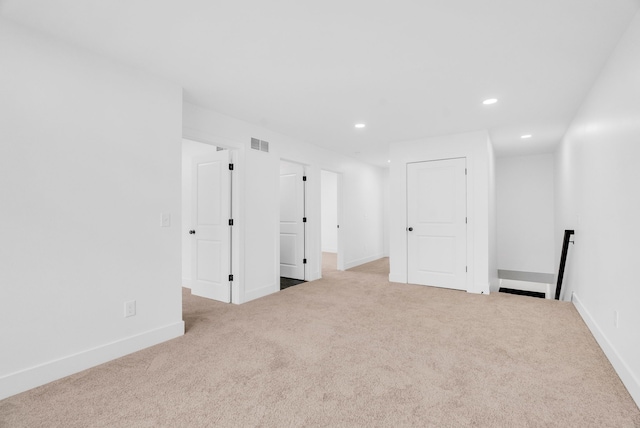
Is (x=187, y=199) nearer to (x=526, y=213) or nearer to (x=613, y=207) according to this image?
(x=613, y=207)

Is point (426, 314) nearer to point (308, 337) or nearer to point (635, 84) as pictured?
point (308, 337)

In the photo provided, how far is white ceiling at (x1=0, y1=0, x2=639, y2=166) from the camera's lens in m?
1.92

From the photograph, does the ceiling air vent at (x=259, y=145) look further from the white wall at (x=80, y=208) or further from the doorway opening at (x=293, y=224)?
the white wall at (x=80, y=208)

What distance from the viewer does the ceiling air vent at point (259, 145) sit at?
13.8ft

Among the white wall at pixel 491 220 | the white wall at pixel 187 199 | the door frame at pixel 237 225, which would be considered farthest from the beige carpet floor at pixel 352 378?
the white wall at pixel 187 199

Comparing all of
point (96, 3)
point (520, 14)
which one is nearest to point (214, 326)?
point (96, 3)

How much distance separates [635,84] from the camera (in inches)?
79.4

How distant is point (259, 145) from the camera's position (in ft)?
14.1

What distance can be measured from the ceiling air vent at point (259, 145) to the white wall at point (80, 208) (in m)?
1.33

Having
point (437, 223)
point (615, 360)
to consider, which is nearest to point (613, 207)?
point (615, 360)

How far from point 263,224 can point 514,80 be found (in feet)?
11.0

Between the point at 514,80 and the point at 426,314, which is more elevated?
the point at 514,80

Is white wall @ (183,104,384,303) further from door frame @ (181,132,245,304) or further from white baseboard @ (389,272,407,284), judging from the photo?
white baseboard @ (389,272,407,284)

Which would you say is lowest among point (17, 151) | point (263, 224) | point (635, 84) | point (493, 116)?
point (263, 224)
